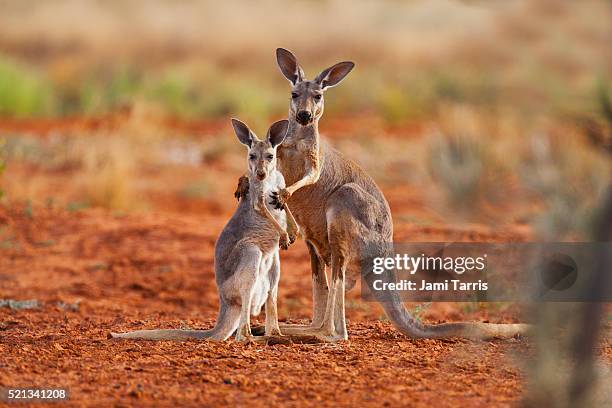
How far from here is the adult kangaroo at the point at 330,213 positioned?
22.9ft

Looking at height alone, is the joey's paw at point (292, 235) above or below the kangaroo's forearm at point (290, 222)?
below

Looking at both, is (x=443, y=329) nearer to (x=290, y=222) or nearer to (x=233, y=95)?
(x=290, y=222)

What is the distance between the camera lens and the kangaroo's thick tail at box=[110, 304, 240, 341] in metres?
6.64

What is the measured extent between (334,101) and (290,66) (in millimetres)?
22009

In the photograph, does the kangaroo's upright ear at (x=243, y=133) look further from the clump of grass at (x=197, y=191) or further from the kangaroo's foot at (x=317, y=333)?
the clump of grass at (x=197, y=191)

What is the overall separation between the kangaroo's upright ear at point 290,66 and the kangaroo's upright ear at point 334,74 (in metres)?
0.18

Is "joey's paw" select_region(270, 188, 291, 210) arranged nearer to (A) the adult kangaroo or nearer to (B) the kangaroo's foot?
(A) the adult kangaroo

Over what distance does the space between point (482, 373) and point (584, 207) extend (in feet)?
17.9

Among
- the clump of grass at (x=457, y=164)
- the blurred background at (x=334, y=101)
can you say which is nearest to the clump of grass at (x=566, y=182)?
the blurred background at (x=334, y=101)

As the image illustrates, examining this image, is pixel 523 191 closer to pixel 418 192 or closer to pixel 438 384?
pixel 418 192

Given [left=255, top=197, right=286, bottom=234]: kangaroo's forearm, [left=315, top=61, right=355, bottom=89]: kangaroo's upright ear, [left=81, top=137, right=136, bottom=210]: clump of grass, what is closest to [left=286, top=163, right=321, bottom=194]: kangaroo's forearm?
[left=255, top=197, right=286, bottom=234]: kangaroo's forearm

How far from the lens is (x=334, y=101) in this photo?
29.4 metres

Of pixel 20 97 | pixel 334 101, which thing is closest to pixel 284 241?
pixel 20 97

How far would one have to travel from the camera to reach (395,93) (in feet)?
87.7
